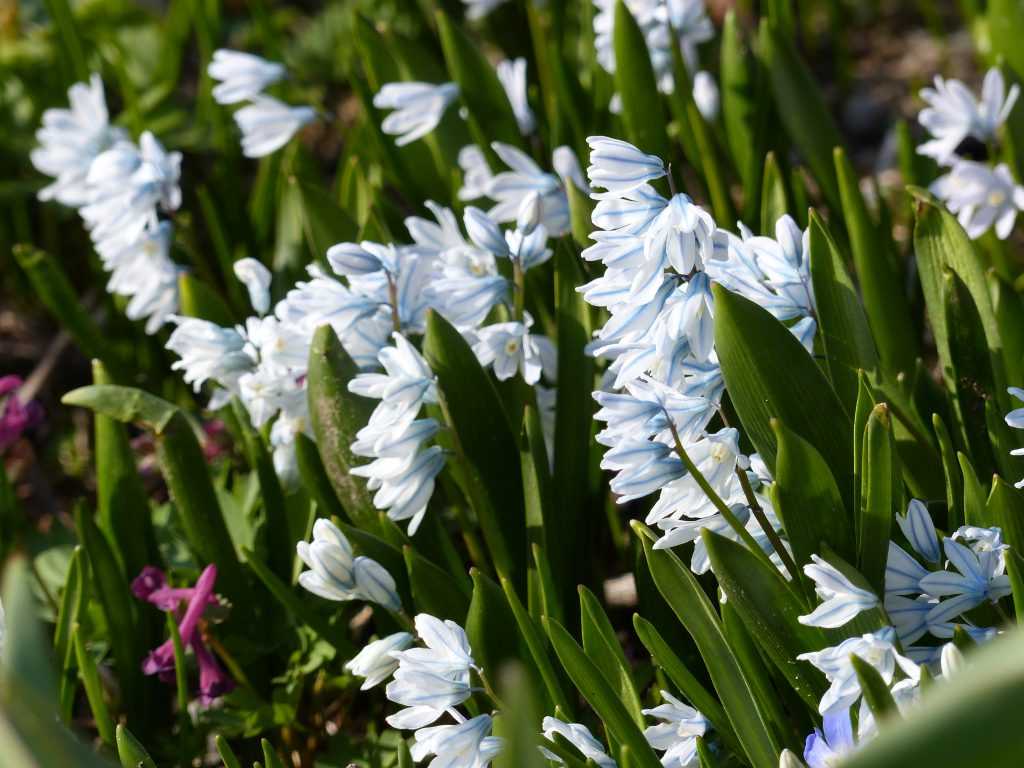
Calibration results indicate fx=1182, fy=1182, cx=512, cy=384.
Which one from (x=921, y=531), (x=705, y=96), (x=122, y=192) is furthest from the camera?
(x=705, y=96)

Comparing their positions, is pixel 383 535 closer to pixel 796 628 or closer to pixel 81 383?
pixel 796 628

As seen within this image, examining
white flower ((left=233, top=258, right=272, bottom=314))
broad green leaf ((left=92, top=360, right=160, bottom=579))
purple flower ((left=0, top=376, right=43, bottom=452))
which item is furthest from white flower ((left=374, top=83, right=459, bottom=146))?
purple flower ((left=0, top=376, right=43, bottom=452))

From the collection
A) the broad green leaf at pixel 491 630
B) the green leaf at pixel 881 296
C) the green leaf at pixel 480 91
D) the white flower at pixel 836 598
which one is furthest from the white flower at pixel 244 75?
the white flower at pixel 836 598

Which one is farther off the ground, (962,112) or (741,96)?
(741,96)

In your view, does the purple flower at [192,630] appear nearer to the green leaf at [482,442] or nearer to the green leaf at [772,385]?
the green leaf at [482,442]

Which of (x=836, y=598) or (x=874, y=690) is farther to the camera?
(x=836, y=598)

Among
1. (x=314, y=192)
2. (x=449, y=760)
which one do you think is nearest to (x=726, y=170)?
(x=314, y=192)

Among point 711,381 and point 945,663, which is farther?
point 711,381

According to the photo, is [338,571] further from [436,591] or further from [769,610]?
[769,610]

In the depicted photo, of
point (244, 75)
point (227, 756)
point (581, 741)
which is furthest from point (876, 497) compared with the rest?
point (244, 75)
